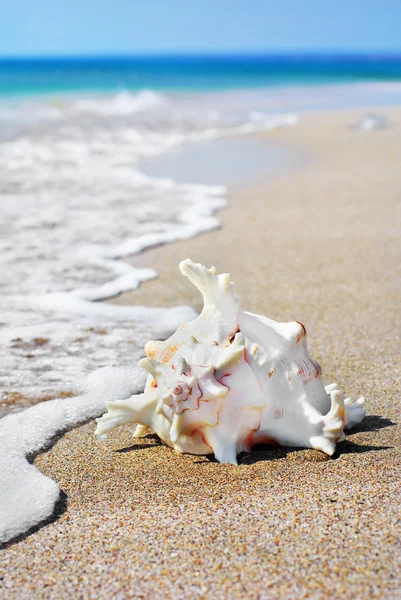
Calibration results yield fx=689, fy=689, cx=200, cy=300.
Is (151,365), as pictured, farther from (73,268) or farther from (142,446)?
(73,268)

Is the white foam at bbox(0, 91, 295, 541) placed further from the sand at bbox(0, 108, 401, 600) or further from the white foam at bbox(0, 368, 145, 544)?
the sand at bbox(0, 108, 401, 600)

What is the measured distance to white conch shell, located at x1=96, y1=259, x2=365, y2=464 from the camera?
7.20ft

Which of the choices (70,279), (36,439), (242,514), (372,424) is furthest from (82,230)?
(242,514)

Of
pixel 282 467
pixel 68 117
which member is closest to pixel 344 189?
pixel 282 467

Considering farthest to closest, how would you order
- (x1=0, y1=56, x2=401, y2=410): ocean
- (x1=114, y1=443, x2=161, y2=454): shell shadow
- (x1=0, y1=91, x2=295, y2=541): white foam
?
(x1=0, y1=56, x2=401, y2=410): ocean < (x1=0, y1=91, x2=295, y2=541): white foam < (x1=114, y1=443, x2=161, y2=454): shell shadow

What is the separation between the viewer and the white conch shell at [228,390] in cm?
219

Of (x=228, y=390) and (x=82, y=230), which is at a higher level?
(x=228, y=390)

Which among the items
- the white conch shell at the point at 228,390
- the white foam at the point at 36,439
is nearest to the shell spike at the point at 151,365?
the white conch shell at the point at 228,390

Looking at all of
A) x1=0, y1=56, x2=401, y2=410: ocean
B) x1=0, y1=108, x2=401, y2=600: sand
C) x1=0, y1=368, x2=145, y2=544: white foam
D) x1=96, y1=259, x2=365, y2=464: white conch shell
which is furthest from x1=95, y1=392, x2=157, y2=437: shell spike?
x1=0, y1=56, x2=401, y2=410: ocean

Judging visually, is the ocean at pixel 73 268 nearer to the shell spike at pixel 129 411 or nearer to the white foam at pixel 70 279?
the white foam at pixel 70 279

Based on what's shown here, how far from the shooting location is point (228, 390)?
7.20 ft

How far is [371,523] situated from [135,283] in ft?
9.02

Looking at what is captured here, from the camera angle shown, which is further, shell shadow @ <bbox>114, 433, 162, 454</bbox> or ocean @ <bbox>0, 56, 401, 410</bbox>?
ocean @ <bbox>0, 56, 401, 410</bbox>

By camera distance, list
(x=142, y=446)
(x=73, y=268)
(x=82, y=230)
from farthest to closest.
Result: (x=82, y=230)
(x=73, y=268)
(x=142, y=446)
